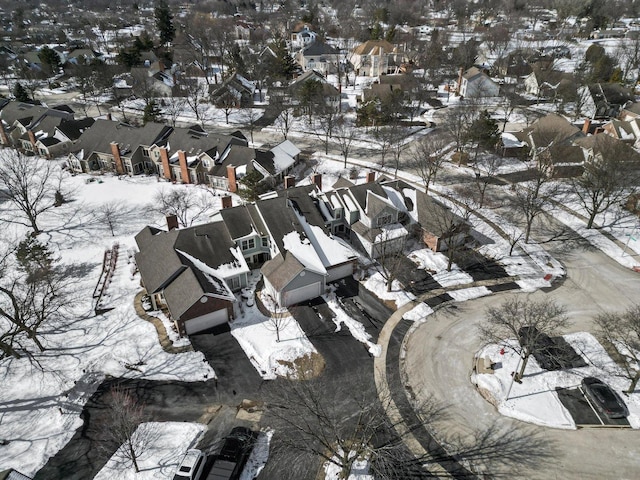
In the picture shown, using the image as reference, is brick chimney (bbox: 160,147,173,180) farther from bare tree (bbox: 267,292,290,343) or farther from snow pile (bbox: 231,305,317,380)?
bare tree (bbox: 267,292,290,343)

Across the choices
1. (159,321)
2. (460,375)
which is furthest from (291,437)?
(159,321)

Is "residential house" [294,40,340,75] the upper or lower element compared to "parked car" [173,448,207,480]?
upper

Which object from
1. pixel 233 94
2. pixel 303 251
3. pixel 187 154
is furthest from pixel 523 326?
pixel 233 94

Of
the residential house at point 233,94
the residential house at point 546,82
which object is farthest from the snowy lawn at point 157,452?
the residential house at point 546,82

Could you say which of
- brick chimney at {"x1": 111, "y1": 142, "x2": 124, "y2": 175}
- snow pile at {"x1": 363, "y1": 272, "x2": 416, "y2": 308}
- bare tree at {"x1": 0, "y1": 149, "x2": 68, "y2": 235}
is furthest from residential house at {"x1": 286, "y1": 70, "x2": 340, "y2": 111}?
snow pile at {"x1": 363, "y1": 272, "x2": 416, "y2": 308}

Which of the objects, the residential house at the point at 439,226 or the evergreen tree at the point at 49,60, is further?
the evergreen tree at the point at 49,60

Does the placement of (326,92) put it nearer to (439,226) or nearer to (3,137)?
(439,226)

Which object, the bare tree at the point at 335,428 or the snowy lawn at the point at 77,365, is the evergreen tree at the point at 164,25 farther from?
the bare tree at the point at 335,428
